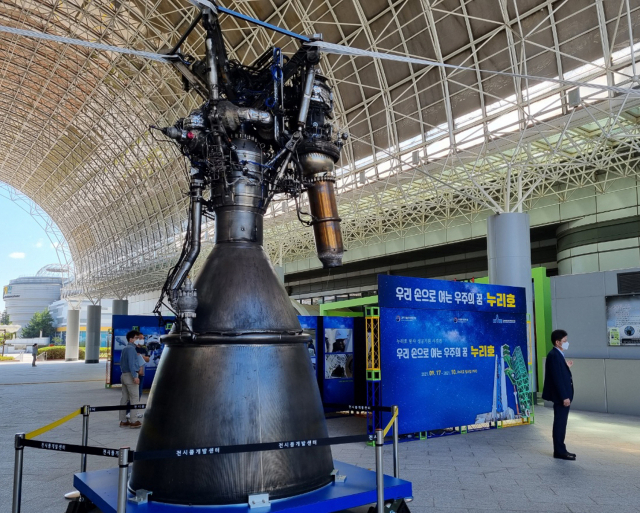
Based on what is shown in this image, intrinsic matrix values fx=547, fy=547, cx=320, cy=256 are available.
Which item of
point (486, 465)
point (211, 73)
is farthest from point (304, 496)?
point (486, 465)

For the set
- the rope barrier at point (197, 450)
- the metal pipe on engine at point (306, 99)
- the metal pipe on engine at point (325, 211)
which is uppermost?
the metal pipe on engine at point (306, 99)

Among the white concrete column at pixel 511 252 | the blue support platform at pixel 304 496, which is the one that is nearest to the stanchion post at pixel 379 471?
the blue support platform at pixel 304 496

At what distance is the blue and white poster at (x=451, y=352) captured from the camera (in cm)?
1099

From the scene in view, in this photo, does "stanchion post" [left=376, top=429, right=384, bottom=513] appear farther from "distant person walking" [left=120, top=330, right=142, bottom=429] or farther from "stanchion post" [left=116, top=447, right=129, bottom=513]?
"distant person walking" [left=120, top=330, right=142, bottom=429]

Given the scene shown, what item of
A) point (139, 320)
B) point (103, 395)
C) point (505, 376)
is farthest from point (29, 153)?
point (505, 376)

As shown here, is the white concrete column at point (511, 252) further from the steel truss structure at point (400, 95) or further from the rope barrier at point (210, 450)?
the rope barrier at point (210, 450)

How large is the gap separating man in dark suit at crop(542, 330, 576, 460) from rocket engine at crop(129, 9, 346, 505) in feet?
16.6

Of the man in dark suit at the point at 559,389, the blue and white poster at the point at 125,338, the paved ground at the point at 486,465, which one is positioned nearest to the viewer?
the paved ground at the point at 486,465

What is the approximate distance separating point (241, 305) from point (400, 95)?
18.6 m

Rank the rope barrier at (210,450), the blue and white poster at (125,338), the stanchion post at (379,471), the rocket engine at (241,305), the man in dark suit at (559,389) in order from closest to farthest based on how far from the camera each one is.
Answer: the rope barrier at (210,450) → the stanchion post at (379,471) → the rocket engine at (241,305) → the man in dark suit at (559,389) → the blue and white poster at (125,338)

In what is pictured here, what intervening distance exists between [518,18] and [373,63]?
6.48m

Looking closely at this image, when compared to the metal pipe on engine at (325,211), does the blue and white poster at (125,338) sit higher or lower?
lower

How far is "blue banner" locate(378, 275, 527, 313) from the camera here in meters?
11.0

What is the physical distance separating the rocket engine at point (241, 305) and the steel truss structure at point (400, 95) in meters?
3.61
